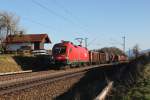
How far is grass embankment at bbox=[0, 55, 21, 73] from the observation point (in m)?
39.6

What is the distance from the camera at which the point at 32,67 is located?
150 feet

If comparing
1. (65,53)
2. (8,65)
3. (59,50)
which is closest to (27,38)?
(59,50)

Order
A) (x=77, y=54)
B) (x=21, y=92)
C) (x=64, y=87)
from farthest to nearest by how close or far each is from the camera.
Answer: (x=77, y=54) → (x=64, y=87) → (x=21, y=92)

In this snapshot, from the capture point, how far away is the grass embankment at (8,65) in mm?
39572

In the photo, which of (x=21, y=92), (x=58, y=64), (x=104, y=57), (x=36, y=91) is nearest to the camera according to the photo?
(x=21, y=92)

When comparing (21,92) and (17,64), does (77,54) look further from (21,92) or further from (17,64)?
(21,92)

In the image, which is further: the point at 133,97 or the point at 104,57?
the point at 104,57

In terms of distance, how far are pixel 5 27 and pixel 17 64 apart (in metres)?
41.3

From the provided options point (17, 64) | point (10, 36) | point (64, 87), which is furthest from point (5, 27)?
point (64, 87)

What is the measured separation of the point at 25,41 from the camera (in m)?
82.8

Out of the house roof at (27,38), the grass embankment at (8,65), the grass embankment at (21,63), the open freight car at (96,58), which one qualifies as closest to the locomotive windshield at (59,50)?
the grass embankment at (21,63)

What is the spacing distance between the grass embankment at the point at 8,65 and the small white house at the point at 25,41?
38.1 metres

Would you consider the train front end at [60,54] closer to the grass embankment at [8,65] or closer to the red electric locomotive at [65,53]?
the red electric locomotive at [65,53]

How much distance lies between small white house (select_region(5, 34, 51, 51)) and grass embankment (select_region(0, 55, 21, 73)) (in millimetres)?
38109
